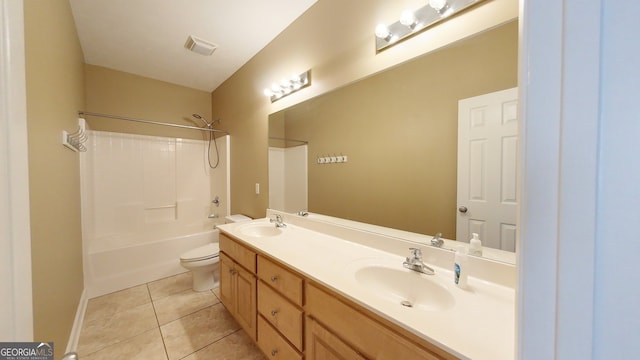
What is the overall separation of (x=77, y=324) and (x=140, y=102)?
2526 millimetres

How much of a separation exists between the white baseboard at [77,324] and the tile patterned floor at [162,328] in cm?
3

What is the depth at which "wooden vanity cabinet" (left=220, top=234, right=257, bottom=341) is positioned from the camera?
1408 millimetres

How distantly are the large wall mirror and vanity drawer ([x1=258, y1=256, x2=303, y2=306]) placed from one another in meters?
0.61

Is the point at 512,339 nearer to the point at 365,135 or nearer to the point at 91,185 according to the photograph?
the point at 365,135

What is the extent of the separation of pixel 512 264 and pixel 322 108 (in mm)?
1459

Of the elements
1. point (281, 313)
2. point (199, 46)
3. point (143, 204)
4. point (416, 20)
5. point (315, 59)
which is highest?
point (199, 46)

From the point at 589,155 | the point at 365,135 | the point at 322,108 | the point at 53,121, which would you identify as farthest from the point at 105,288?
the point at 589,155

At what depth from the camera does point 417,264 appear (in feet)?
3.34

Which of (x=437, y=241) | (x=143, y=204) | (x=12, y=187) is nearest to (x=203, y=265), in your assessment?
(x=143, y=204)

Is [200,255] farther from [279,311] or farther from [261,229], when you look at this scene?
[279,311]

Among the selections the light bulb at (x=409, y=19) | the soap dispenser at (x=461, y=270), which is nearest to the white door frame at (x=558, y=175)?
the soap dispenser at (x=461, y=270)

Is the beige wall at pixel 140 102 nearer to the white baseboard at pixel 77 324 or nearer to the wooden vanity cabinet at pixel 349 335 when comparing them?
the white baseboard at pixel 77 324

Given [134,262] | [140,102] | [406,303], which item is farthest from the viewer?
[140,102]

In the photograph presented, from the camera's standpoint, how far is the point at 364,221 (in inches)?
56.9
